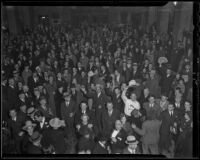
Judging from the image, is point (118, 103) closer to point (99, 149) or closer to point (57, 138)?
point (99, 149)

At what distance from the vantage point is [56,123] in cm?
638

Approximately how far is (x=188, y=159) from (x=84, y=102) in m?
1.88

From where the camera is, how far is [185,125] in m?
6.41

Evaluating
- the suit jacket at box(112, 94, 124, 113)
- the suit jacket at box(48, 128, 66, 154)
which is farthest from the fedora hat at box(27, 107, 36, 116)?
the suit jacket at box(112, 94, 124, 113)

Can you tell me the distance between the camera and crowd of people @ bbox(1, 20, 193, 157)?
6.37 meters

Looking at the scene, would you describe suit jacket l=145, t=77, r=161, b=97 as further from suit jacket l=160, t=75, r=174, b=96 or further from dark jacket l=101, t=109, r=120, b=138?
dark jacket l=101, t=109, r=120, b=138

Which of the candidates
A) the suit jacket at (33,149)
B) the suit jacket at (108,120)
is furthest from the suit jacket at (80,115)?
the suit jacket at (33,149)

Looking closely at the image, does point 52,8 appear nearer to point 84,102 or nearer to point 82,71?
point 82,71

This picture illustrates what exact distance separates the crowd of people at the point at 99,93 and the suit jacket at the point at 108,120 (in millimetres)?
16

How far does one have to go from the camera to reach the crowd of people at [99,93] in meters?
6.37

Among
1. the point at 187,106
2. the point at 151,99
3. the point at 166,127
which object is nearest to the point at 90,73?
the point at 151,99

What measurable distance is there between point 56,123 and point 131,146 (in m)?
1.25

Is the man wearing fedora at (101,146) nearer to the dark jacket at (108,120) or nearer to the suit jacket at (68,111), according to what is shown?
the dark jacket at (108,120)

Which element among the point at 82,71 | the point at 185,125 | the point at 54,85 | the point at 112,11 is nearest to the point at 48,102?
the point at 54,85
